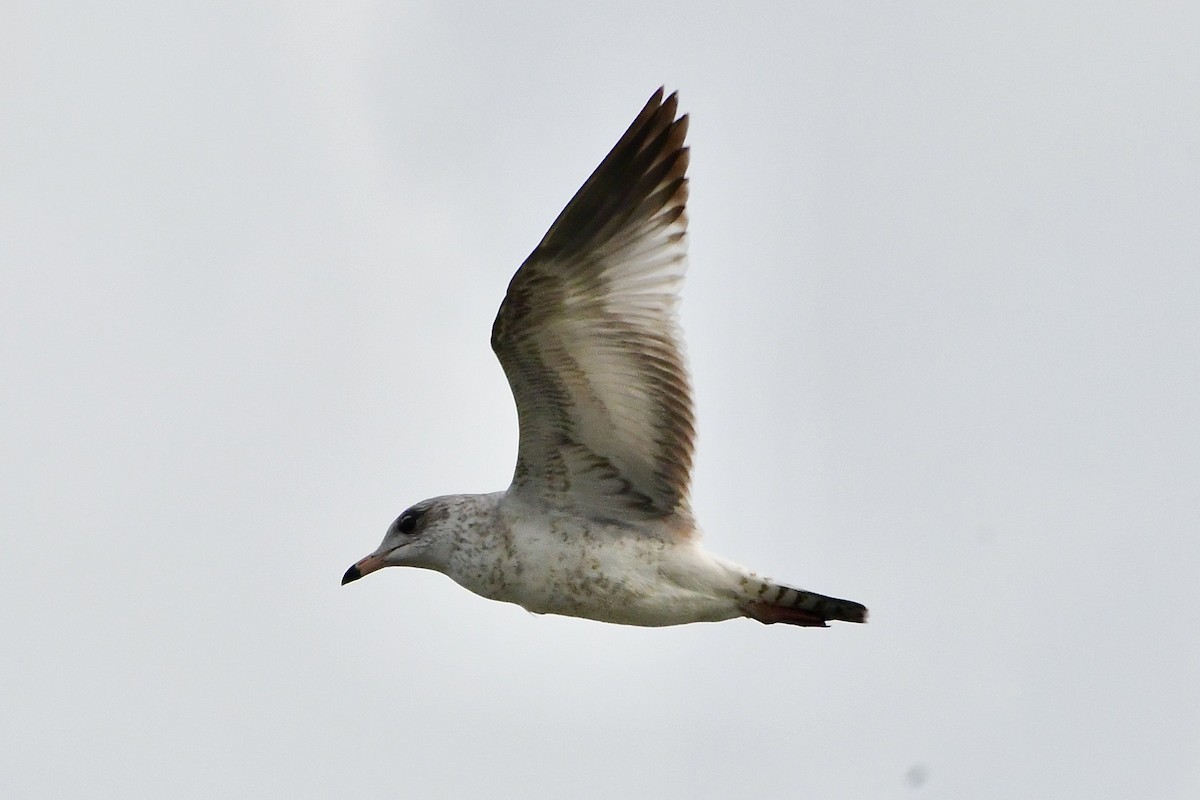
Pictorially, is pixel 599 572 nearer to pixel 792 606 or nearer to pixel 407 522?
pixel 792 606

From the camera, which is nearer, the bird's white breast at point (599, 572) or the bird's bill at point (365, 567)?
the bird's white breast at point (599, 572)

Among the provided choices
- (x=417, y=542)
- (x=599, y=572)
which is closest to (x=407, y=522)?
(x=417, y=542)

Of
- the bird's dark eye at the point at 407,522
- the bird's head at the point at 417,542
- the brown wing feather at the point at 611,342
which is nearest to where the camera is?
the brown wing feather at the point at 611,342

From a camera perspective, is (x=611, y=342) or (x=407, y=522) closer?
(x=611, y=342)

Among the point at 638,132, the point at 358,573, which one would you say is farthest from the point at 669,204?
the point at 358,573

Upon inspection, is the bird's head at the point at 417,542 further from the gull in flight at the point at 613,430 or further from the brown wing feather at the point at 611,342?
the brown wing feather at the point at 611,342

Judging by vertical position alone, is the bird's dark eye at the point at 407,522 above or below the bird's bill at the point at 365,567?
above

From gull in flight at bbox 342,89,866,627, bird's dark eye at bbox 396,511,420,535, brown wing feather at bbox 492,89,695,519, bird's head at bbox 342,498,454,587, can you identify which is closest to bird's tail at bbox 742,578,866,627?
gull in flight at bbox 342,89,866,627

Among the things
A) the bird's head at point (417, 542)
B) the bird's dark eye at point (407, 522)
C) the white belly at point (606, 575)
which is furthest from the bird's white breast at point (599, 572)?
the bird's dark eye at point (407, 522)
